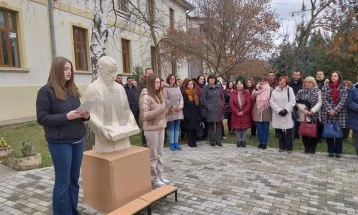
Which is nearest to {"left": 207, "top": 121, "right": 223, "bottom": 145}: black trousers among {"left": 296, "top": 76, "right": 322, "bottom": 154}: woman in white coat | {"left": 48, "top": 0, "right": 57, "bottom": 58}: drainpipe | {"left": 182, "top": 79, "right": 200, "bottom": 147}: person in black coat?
{"left": 182, "top": 79, "right": 200, "bottom": 147}: person in black coat

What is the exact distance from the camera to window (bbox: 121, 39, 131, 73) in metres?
17.6

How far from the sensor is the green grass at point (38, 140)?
6551mm

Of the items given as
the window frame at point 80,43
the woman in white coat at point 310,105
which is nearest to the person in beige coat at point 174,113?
the woman in white coat at point 310,105

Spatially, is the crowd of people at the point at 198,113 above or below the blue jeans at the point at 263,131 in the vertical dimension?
above

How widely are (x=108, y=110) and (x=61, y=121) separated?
2.39 feet

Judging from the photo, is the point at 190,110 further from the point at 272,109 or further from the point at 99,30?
the point at 99,30

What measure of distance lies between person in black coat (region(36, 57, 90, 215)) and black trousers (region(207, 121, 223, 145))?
438 centimetres

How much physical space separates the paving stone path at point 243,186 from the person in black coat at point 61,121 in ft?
2.58

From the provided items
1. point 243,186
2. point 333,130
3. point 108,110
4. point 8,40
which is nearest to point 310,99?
point 333,130

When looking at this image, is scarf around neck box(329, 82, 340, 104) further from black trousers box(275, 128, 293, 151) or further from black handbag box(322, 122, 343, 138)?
black trousers box(275, 128, 293, 151)

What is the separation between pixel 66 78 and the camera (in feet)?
9.64

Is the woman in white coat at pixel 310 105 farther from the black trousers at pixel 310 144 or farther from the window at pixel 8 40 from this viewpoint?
the window at pixel 8 40

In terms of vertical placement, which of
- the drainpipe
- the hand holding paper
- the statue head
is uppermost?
the drainpipe

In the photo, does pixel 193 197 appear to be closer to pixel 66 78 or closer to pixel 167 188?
pixel 167 188
